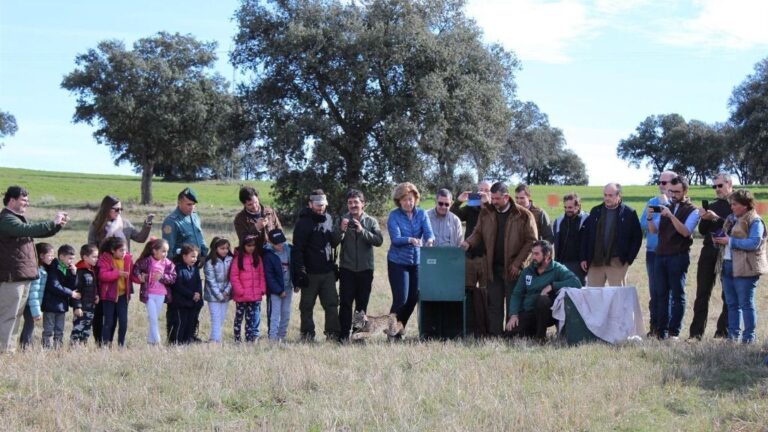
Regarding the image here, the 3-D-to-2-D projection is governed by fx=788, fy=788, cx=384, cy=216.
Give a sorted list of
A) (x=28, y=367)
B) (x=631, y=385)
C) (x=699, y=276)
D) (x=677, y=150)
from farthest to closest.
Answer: (x=677, y=150), (x=699, y=276), (x=28, y=367), (x=631, y=385)

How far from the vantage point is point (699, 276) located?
33.3 feet

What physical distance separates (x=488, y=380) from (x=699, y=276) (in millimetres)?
4464

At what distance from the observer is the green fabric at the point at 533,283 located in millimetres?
9523

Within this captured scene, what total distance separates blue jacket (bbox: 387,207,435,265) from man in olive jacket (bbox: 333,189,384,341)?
20cm

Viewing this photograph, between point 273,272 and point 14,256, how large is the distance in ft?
9.72

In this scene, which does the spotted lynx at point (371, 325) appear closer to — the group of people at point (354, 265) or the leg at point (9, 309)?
the group of people at point (354, 265)

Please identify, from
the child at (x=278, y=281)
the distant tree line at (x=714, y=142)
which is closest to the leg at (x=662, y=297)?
the child at (x=278, y=281)

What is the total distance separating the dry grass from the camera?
6020mm

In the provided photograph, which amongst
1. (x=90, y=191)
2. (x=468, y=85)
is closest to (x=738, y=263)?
(x=468, y=85)

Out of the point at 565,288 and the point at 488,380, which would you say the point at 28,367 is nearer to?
the point at 488,380

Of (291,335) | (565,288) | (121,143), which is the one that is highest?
(121,143)

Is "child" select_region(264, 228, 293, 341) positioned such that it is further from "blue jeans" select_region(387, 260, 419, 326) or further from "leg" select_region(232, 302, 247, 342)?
"blue jeans" select_region(387, 260, 419, 326)

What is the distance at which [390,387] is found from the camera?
22.4 feet

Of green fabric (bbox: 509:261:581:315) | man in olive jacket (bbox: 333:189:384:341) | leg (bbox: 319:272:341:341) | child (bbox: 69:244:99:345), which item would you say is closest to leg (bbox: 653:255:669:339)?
green fabric (bbox: 509:261:581:315)
